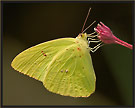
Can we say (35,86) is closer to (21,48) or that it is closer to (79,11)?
(21,48)

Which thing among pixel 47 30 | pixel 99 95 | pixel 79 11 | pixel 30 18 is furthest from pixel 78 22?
pixel 99 95

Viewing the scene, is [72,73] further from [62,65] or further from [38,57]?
[38,57]

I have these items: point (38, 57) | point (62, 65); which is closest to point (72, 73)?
point (62, 65)
